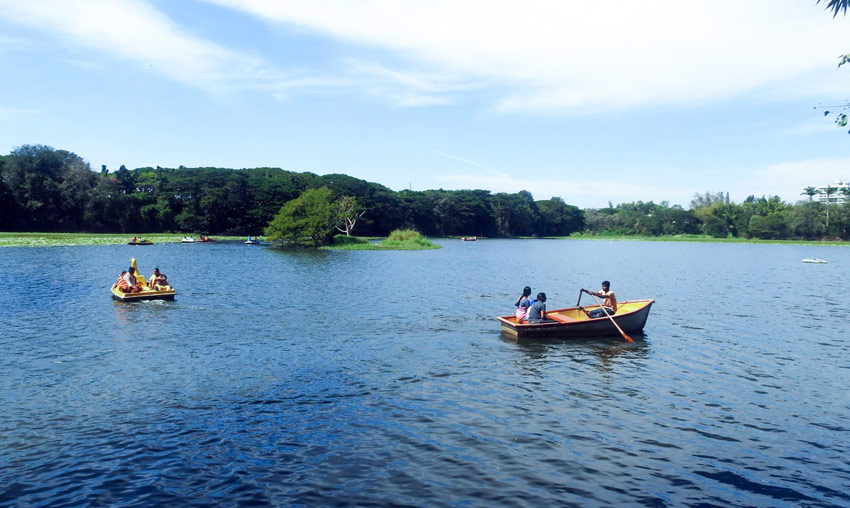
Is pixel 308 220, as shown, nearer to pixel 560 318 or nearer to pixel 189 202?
pixel 189 202

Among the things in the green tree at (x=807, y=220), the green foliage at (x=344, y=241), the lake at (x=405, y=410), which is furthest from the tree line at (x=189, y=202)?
the lake at (x=405, y=410)

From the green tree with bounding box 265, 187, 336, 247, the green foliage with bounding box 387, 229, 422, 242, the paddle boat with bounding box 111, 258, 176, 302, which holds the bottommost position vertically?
the paddle boat with bounding box 111, 258, 176, 302

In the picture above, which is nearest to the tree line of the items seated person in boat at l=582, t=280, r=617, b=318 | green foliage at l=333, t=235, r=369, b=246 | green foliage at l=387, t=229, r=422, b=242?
green foliage at l=333, t=235, r=369, b=246

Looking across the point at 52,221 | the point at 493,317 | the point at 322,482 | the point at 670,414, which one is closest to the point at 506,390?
the point at 670,414

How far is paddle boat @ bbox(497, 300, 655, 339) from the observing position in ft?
79.6

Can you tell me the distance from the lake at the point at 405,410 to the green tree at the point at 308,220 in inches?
2588

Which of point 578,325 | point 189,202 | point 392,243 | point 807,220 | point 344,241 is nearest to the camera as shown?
point 578,325

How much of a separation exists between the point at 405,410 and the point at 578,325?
1240cm

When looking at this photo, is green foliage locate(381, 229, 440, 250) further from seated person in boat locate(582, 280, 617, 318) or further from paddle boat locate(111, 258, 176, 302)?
seated person in boat locate(582, 280, 617, 318)

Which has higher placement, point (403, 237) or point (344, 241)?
point (403, 237)

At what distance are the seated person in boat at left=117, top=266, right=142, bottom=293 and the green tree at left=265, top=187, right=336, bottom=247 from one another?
6283 centimetres

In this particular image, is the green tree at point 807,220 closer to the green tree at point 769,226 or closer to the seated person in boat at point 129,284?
the green tree at point 769,226

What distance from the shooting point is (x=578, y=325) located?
24797 millimetres

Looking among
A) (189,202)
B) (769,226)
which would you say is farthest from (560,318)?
(769,226)
